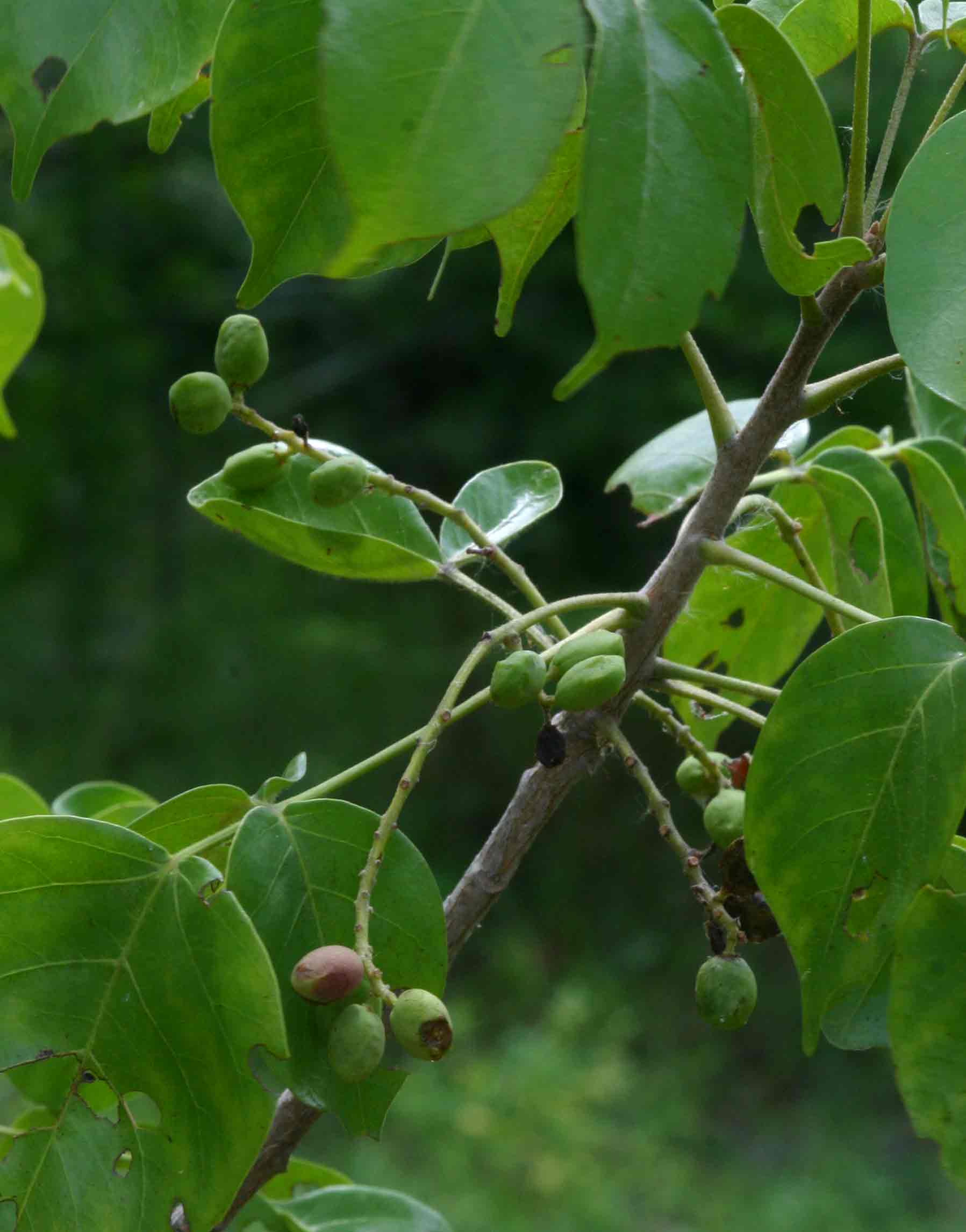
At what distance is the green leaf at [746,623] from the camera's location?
636 mm

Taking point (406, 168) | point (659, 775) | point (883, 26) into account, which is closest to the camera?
point (406, 168)

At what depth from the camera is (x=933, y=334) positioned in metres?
0.36

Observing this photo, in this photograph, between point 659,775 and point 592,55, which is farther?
point 659,775

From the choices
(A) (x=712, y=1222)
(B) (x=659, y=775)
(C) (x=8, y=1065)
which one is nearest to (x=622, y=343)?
(C) (x=8, y=1065)

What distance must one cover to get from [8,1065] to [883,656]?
282 millimetres

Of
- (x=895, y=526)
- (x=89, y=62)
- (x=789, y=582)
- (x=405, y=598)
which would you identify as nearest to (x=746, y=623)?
(x=895, y=526)

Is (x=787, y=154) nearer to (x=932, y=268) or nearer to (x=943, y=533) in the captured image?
(x=932, y=268)

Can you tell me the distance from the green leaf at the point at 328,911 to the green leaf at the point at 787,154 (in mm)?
205

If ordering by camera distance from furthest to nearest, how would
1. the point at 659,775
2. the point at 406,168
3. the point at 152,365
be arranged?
1. the point at 152,365
2. the point at 659,775
3. the point at 406,168

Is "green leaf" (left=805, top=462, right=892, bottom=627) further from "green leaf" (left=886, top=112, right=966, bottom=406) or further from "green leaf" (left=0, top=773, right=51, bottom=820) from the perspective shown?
"green leaf" (left=0, top=773, right=51, bottom=820)

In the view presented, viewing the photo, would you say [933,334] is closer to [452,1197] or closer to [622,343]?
[622,343]

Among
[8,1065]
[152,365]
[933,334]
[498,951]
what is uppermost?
[933,334]

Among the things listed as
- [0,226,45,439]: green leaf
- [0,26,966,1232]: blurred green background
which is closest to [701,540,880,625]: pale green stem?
[0,226,45,439]: green leaf

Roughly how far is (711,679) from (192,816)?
7.3 inches
